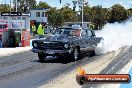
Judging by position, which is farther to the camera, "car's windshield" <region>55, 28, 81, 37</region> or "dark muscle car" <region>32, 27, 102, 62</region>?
"car's windshield" <region>55, 28, 81, 37</region>

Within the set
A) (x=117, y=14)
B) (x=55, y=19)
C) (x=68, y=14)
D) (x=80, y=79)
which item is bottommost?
(x=55, y=19)

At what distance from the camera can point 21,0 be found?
4213 inches

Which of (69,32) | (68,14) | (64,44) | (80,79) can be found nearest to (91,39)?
(69,32)

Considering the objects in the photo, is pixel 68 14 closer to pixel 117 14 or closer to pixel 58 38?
pixel 117 14

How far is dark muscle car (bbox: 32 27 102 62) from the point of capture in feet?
49.3

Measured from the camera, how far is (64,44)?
15.0m

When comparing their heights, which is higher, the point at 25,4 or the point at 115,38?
the point at 25,4

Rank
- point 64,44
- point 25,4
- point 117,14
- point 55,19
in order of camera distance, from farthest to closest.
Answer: point 25,4, point 55,19, point 117,14, point 64,44

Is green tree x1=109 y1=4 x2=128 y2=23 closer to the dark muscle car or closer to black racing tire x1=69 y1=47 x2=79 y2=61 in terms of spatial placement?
the dark muscle car

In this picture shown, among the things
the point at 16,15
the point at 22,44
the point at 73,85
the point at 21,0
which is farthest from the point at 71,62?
the point at 21,0

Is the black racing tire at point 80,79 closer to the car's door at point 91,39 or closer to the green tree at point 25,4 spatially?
the car's door at point 91,39

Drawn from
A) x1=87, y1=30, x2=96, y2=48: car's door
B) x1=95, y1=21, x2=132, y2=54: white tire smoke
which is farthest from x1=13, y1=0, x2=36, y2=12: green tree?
x1=87, y1=30, x2=96, y2=48: car's door

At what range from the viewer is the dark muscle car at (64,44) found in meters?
15.0

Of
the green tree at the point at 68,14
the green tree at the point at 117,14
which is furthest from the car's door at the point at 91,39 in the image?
the green tree at the point at 68,14
